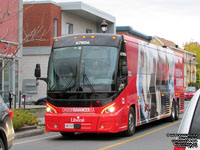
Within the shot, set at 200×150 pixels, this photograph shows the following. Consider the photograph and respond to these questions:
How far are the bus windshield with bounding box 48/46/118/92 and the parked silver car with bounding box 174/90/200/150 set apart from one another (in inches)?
334

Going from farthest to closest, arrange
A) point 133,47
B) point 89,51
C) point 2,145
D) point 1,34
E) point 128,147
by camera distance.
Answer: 1. point 1,34
2. point 133,47
3. point 89,51
4. point 128,147
5. point 2,145

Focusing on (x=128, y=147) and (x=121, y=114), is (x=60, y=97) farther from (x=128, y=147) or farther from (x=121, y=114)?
(x=128, y=147)

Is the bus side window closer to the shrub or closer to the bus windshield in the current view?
the bus windshield

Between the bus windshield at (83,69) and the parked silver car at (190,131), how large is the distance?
8.48 m

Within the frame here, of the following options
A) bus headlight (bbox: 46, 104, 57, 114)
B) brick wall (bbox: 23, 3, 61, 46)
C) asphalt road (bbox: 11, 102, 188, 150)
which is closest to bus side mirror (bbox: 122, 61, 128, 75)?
asphalt road (bbox: 11, 102, 188, 150)

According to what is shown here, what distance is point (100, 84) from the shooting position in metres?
12.9

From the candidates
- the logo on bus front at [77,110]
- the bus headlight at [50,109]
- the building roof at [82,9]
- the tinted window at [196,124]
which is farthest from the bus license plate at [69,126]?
the building roof at [82,9]

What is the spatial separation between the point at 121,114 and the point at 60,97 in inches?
76.2

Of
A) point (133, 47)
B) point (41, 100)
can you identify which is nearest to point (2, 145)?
Answer: point (133, 47)

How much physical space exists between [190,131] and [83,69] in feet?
29.8

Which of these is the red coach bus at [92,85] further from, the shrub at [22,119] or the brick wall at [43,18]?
the brick wall at [43,18]

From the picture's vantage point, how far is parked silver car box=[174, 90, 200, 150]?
410cm

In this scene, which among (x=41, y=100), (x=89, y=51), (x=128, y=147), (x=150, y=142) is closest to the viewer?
(x=128, y=147)

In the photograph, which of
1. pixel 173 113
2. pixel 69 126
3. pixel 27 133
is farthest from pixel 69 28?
pixel 69 126
